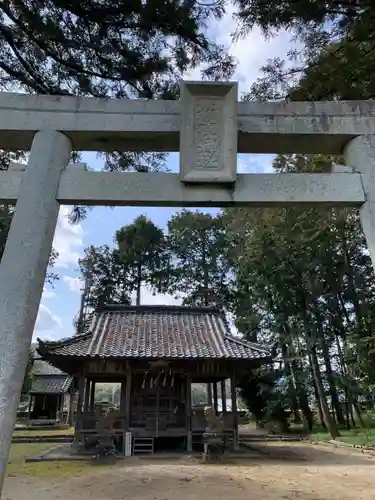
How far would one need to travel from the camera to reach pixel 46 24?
14.5 feet

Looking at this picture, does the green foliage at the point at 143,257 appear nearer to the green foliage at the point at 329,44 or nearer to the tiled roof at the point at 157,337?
the tiled roof at the point at 157,337

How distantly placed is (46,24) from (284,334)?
18.1 metres

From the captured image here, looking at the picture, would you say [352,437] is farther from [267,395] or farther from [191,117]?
[191,117]

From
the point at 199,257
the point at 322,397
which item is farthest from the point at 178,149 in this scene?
the point at 199,257

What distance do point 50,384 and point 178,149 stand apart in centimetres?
2635

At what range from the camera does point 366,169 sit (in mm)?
3684

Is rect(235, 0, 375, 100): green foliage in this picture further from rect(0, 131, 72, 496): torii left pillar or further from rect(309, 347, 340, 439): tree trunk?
rect(309, 347, 340, 439): tree trunk

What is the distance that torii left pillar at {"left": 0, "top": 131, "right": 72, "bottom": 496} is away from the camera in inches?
118

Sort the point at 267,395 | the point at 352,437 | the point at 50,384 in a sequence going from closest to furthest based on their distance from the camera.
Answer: the point at 352,437
the point at 267,395
the point at 50,384

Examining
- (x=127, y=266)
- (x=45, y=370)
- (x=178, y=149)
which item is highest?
(x=127, y=266)

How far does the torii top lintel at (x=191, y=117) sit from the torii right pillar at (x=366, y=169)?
84 mm

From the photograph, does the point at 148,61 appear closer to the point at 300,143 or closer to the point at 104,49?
the point at 104,49

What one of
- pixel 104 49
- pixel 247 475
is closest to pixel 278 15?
pixel 104 49

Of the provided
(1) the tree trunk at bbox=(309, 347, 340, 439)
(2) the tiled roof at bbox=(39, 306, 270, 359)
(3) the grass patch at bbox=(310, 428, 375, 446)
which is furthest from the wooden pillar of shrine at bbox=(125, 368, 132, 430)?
(1) the tree trunk at bbox=(309, 347, 340, 439)
